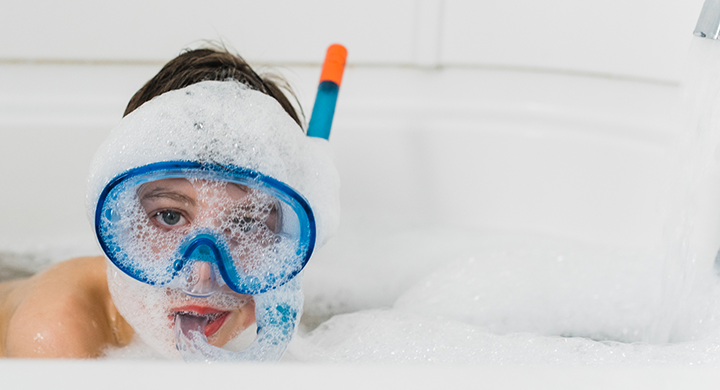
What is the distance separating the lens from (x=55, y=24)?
1.13 meters

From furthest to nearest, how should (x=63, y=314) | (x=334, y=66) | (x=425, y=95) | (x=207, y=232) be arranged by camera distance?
(x=425, y=95)
(x=334, y=66)
(x=63, y=314)
(x=207, y=232)

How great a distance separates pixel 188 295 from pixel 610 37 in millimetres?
912

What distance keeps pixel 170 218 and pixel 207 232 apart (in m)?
0.06

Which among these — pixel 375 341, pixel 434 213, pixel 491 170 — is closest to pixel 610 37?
pixel 491 170

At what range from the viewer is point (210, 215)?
2.02ft

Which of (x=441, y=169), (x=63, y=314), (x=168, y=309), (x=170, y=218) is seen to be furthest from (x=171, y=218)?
(x=441, y=169)

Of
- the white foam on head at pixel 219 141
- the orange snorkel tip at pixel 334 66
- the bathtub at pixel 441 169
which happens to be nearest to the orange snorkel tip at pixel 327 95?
the orange snorkel tip at pixel 334 66

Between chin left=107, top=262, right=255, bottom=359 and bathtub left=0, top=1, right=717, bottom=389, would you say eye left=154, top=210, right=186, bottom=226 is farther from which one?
bathtub left=0, top=1, right=717, bottom=389

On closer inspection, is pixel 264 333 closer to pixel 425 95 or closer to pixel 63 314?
pixel 63 314

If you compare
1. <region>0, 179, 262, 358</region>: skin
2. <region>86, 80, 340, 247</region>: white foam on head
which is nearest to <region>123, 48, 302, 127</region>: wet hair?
<region>86, 80, 340, 247</region>: white foam on head

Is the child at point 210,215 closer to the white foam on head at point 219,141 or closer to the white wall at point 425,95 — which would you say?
the white foam on head at point 219,141

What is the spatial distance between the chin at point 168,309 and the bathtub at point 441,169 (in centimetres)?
33

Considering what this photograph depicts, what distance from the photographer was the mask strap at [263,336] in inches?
25.9

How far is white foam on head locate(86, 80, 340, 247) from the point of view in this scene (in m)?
0.61
